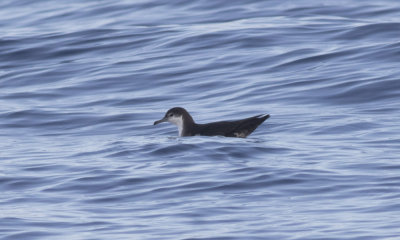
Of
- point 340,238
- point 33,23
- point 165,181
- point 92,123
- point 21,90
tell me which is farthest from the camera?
point 33,23

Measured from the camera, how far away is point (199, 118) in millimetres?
15289

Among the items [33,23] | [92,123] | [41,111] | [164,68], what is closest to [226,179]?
[92,123]

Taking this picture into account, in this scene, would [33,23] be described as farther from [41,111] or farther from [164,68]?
[41,111]

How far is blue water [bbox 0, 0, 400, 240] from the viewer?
8984mm

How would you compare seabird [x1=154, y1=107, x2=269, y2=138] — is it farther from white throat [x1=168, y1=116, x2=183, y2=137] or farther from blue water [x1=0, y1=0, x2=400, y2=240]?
blue water [x1=0, y1=0, x2=400, y2=240]

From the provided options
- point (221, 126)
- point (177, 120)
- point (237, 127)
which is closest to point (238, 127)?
point (237, 127)

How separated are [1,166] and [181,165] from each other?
215 cm

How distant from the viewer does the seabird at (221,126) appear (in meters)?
13.4

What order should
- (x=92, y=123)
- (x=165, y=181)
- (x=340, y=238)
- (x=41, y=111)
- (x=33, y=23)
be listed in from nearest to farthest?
(x=340, y=238) < (x=165, y=181) < (x=92, y=123) < (x=41, y=111) < (x=33, y=23)

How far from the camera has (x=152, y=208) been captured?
9.37 m

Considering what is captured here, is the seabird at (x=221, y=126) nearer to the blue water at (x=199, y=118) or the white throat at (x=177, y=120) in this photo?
the white throat at (x=177, y=120)

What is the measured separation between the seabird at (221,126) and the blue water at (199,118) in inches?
10.1

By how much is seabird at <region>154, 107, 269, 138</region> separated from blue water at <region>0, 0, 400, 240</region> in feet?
0.84

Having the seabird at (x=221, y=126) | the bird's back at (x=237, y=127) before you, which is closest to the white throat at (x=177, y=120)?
the seabird at (x=221, y=126)
